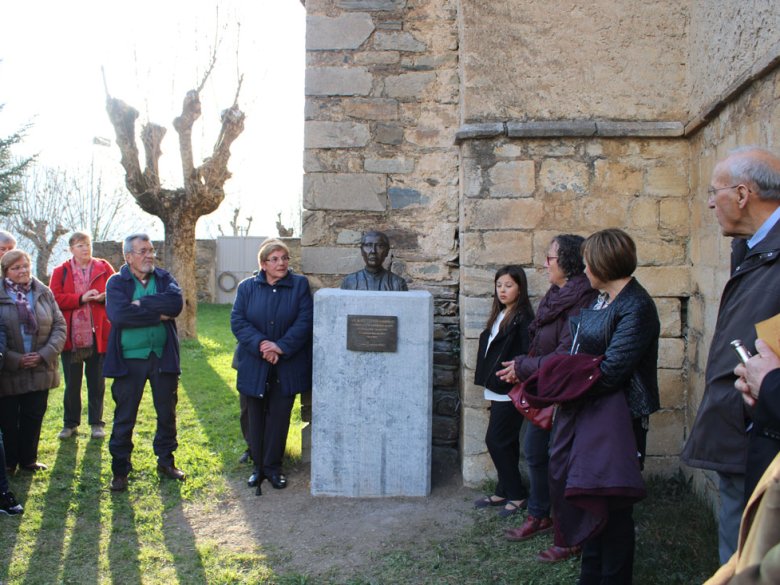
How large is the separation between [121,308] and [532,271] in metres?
2.79

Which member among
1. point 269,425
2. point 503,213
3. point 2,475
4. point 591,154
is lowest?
point 2,475

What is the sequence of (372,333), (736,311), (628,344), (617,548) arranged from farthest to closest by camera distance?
(372,333), (617,548), (628,344), (736,311)

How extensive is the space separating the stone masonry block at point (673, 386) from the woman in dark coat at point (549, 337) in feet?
3.79

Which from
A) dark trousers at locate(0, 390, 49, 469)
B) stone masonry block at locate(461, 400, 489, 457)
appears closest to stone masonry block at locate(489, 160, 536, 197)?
stone masonry block at locate(461, 400, 489, 457)

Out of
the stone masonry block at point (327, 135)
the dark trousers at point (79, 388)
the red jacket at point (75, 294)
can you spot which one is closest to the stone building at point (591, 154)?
the stone masonry block at point (327, 135)

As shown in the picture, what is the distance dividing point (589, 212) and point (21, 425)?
436 centimetres

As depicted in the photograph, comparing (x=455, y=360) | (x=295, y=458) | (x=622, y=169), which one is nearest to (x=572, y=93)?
(x=622, y=169)

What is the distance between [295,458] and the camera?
556 centimetres

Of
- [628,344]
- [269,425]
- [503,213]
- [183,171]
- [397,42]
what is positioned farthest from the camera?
[183,171]

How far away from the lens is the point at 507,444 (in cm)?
438

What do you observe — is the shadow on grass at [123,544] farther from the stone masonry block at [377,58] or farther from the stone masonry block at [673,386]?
the stone masonry block at [377,58]

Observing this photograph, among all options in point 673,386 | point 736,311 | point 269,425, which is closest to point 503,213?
point 673,386

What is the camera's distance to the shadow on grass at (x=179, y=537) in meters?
3.76

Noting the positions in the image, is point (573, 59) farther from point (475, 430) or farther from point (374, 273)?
point (475, 430)
